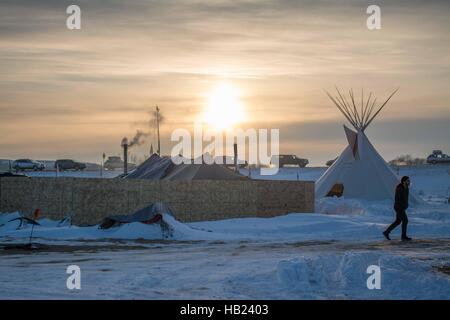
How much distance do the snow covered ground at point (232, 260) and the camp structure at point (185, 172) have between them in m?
6.70

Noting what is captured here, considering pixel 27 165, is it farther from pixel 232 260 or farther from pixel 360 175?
pixel 232 260

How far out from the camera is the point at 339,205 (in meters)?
34.2

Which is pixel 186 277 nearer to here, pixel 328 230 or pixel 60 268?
pixel 60 268

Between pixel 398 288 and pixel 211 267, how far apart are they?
12.9ft

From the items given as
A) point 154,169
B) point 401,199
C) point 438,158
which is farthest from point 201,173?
point 438,158

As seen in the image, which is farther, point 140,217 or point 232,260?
A: point 140,217

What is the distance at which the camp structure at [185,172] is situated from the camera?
33.5m

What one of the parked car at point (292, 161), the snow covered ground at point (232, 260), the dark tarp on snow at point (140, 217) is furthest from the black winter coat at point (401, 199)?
the parked car at point (292, 161)

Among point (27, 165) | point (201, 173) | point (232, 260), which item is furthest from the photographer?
point (27, 165)

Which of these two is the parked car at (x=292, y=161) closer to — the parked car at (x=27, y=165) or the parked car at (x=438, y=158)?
the parked car at (x=438, y=158)

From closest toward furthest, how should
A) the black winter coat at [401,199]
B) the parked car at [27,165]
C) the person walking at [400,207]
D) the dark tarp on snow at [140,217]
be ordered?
the person walking at [400,207], the black winter coat at [401,199], the dark tarp on snow at [140,217], the parked car at [27,165]

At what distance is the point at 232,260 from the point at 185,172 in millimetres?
17091

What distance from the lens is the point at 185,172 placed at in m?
33.8

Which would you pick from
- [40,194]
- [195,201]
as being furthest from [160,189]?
[40,194]
